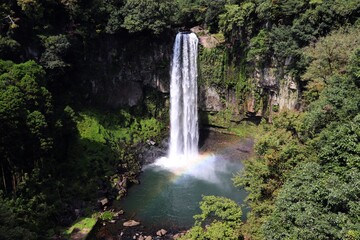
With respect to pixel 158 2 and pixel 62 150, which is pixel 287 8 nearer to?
pixel 158 2

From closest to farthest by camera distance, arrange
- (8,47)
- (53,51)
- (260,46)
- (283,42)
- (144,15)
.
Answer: (8,47) < (53,51) < (283,42) < (260,46) < (144,15)

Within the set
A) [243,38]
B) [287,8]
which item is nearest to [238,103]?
[243,38]

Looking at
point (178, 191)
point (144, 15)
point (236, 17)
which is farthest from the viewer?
point (144, 15)

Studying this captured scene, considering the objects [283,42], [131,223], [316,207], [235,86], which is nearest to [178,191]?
[131,223]

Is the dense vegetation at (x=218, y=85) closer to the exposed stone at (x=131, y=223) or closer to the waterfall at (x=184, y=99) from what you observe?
the waterfall at (x=184, y=99)

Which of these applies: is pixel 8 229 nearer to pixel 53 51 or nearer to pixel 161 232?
pixel 161 232

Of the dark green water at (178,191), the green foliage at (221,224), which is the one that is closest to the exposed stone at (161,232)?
the dark green water at (178,191)
